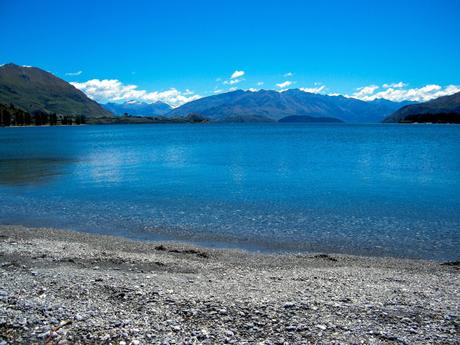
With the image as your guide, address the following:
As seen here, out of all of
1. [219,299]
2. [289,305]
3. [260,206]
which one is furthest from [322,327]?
[260,206]

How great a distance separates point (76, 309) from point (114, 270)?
450 centimetres

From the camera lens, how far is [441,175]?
162 feet

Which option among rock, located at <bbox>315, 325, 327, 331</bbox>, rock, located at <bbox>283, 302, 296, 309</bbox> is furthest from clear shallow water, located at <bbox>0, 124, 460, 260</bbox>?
rock, located at <bbox>315, 325, 327, 331</bbox>

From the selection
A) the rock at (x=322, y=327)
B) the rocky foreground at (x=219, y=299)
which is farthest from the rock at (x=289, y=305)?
the rock at (x=322, y=327)

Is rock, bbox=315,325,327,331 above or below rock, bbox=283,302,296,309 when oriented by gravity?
below

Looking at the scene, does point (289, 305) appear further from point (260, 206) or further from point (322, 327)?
point (260, 206)

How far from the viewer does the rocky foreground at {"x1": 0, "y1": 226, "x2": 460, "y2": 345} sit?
1018 centimetres

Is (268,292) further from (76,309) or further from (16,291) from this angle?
(16,291)

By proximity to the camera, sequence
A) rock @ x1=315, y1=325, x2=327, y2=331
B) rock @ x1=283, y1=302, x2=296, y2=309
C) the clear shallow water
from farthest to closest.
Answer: the clear shallow water < rock @ x1=283, y1=302, x2=296, y2=309 < rock @ x1=315, y1=325, x2=327, y2=331

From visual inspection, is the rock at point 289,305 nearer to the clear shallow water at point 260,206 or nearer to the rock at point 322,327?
the rock at point 322,327

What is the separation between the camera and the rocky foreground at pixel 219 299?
33.4 feet

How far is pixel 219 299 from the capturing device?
12.3 meters

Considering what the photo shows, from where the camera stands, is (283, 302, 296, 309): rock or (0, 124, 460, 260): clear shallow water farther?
(0, 124, 460, 260): clear shallow water

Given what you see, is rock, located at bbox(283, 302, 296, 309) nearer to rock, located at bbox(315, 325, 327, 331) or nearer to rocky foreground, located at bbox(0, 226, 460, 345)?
rocky foreground, located at bbox(0, 226, 460, 345)
